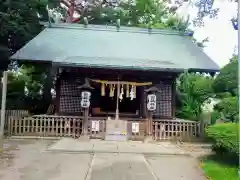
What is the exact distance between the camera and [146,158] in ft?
29.2

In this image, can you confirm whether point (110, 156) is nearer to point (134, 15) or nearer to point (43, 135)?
point (43, 135)

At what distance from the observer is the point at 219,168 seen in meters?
7.70

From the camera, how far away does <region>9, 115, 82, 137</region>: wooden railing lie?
42.8 feet

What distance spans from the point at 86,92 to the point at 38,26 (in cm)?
907

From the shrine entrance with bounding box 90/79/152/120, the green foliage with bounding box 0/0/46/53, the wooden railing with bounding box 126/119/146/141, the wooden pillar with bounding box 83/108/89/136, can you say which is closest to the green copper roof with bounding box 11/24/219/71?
the shrine entrance with bounding box 90/79/152/120

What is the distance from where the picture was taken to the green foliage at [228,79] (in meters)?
12.7

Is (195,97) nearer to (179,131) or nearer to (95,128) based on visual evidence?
(179,131)

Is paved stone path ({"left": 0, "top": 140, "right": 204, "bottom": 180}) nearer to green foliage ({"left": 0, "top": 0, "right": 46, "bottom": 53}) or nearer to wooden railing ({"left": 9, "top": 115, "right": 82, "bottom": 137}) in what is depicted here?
wooden railing ({"left": 9, "top": 115, "right": 82, "bottom": 137})

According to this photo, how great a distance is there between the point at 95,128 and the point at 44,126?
2320 mm

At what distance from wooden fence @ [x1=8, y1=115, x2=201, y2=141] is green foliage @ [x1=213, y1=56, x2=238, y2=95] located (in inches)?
78.2

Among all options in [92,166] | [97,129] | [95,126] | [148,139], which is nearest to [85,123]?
[95,126]

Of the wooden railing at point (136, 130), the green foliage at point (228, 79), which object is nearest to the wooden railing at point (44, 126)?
the wooden railing at point (136, 130)

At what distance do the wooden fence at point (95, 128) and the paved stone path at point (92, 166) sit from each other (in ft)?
10.4

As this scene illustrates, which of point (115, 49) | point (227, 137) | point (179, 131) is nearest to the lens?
point (227, 137)
